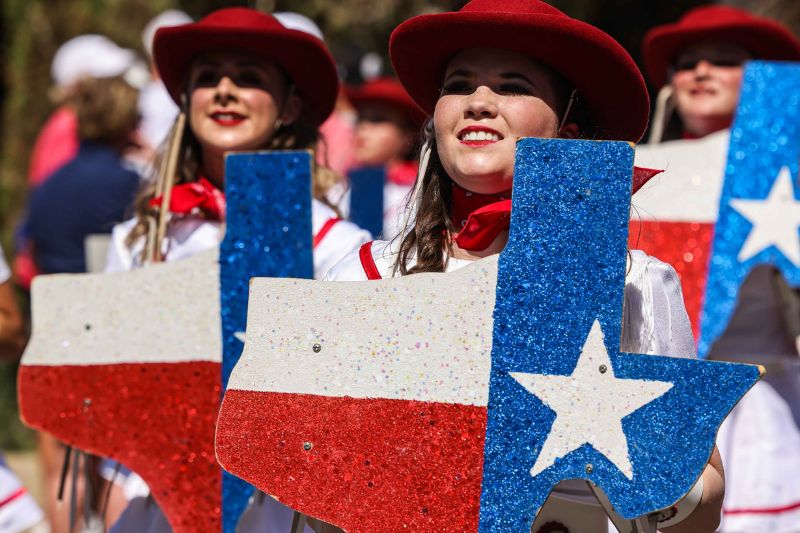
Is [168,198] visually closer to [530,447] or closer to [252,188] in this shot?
[252,188]

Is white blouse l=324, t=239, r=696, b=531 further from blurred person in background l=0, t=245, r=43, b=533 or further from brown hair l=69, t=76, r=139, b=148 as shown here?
brown hair l=69, t=76, r=139, b=148

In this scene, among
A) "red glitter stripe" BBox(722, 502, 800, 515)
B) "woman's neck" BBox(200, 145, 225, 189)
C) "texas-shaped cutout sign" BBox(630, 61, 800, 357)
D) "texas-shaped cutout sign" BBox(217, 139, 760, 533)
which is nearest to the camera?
"texas-shaped cutout sign" BBox(217, 139, 760, 533)

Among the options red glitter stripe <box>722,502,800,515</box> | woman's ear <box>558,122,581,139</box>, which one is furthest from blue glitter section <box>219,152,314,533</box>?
red glitter stripe <box>722,502,800,515</box>

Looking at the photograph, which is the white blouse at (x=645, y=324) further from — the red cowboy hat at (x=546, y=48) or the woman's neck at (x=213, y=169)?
the woman's neck at (x=213, y=169)

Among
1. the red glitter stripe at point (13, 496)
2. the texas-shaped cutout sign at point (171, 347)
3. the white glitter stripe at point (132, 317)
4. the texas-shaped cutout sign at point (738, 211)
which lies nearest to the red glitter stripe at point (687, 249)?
the texas-shaped cutout sign at point (738, 211)

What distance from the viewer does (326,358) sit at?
91.0 inches

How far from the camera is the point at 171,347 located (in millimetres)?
3051

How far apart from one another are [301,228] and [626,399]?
1.10 metres

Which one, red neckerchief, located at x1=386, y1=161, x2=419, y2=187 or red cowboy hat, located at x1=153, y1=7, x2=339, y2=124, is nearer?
red cowboy hat, located at x1=153, y1=7, x2=339, y2=124

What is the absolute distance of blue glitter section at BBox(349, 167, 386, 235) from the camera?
4723 millimetres

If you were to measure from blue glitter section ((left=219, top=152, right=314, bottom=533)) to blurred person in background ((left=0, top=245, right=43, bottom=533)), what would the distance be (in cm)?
78

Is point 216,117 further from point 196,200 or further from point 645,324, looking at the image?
point 645,324

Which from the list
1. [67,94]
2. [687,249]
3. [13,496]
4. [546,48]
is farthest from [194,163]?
[67,94]

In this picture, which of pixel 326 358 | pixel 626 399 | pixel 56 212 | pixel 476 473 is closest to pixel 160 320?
pixel 326 358
